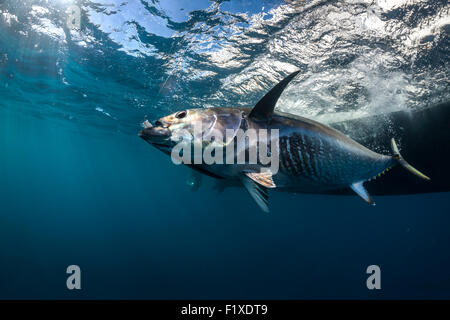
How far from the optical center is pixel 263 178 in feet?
5.01

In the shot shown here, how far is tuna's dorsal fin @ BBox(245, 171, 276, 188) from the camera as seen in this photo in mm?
1476

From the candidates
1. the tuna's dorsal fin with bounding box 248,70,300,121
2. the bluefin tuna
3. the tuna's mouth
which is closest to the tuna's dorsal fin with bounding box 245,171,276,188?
the bluefin tuna

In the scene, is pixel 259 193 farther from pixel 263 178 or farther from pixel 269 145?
pixel 269 145

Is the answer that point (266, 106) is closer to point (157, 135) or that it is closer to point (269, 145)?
point (269, 145)

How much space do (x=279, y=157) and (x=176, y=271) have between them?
103 ft

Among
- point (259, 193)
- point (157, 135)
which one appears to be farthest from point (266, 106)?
point (157, 135)

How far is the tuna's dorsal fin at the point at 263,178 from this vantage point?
1.48 m

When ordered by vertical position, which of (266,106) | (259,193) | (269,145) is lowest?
(259,193)

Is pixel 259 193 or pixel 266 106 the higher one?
pixel 266 106

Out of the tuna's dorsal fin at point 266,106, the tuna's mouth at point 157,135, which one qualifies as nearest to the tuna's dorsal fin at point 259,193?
the tuna's dorsal fin at point 266,106

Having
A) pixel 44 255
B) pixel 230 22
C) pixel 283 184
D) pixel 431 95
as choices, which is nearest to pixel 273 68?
pixel 230 22

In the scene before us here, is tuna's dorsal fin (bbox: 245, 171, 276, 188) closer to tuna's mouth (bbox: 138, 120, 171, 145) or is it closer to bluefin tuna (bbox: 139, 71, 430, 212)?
bluefin tuna (bbox: 139, 71, 430, 212)

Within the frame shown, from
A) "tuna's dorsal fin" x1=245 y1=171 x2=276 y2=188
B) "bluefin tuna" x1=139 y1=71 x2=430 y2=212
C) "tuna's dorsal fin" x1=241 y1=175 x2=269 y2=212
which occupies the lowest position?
"tuna's dorsal fin" x1=241 y1=175 x2=269 y2=212

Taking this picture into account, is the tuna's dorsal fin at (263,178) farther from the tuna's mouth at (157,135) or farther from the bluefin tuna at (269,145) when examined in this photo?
the tuna's mouth at (157,135)
